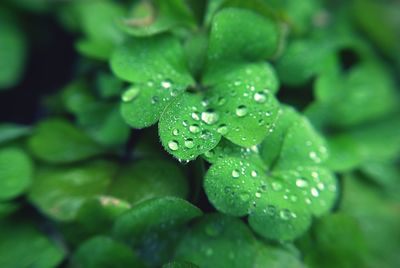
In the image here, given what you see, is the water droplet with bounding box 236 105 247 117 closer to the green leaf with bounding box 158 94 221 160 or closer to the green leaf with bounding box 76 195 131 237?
the green leaf with bounding box 158 94 221 160

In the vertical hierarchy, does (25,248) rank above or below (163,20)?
below

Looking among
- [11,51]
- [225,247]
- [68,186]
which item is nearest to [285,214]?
[225,247]

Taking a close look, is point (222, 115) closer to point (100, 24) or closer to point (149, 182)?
point (149, 182)

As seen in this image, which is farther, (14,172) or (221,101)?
(14,172)


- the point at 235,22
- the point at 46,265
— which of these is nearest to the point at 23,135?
the point at 46,265

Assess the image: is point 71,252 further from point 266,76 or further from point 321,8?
point 321,8

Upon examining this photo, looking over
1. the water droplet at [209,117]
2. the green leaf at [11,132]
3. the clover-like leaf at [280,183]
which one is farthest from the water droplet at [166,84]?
the green leaf at [11,132]
